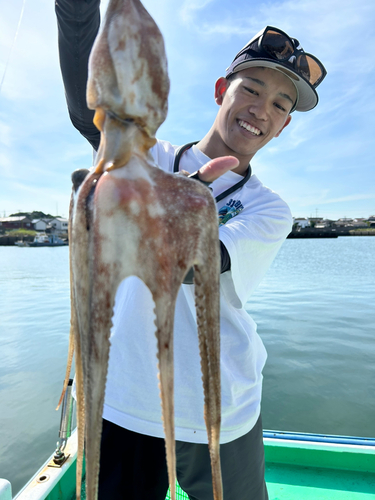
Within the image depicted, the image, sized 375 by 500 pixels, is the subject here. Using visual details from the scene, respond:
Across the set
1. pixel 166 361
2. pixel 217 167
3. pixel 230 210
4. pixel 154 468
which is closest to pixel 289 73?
pixel 230 210

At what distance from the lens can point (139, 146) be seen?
2.49 ft

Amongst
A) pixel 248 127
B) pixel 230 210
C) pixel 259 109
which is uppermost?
pixel 259 109

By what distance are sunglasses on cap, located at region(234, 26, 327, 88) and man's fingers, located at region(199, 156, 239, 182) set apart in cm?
149

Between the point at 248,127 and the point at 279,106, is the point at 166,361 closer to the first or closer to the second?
the point at 248,127

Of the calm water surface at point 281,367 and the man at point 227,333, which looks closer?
the man at point 227,333

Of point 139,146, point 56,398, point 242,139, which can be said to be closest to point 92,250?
point 139,146

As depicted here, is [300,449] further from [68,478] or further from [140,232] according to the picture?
[140,232]

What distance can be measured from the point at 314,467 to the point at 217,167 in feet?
13.2

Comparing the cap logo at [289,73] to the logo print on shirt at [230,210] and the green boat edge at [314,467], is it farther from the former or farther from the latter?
the green boat edge at [314,467]

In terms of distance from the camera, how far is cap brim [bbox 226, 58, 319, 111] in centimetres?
202

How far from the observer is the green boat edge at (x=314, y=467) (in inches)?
131

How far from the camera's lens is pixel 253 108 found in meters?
2.12

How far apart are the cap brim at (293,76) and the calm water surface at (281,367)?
562cm

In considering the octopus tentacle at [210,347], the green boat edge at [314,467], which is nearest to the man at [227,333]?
the octopus tentacle at [210,347]
